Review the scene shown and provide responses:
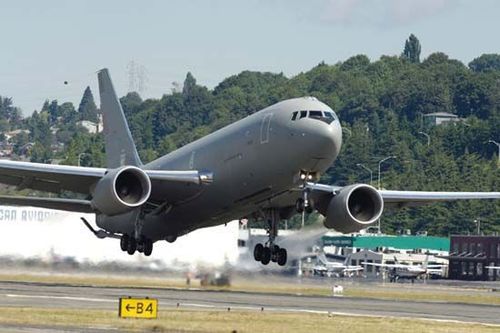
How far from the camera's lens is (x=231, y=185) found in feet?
211

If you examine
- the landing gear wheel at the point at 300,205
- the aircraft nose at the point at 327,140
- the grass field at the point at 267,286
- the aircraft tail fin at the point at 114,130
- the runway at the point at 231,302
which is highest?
the aircraft tail fin at the point at 114,130

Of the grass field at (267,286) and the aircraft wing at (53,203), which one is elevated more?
the aircraft wing at (53,203)

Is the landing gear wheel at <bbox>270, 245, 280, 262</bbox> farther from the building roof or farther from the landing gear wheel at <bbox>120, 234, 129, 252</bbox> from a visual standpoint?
the building roof

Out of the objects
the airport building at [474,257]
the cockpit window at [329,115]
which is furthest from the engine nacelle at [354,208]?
the airport building at [474,257]

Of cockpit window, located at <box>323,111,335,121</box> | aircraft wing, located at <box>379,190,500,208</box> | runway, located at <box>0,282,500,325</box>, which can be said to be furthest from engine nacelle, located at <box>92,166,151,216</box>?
aircraft wing, located at <box>379,190,500,208</box>

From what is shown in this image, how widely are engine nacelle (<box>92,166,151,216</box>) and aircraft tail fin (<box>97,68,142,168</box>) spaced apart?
11722 millimetres

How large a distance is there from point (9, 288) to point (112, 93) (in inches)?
506

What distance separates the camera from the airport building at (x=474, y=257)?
495ft

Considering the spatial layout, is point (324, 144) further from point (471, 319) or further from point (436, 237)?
point (436, 237)

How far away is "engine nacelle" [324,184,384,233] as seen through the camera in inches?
2635

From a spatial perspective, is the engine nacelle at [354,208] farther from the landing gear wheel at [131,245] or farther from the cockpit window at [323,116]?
the landing gear wheel at [131,245]

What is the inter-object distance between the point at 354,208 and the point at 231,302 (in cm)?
1411

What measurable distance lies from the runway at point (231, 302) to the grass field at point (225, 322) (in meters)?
3.86

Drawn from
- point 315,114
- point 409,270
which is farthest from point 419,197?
point 409,270
